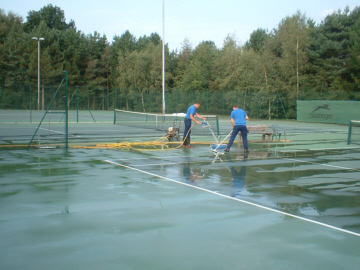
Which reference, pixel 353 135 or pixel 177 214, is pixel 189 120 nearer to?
pixel 177 214

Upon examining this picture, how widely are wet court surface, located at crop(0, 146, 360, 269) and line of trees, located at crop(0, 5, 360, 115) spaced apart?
30.5 metres

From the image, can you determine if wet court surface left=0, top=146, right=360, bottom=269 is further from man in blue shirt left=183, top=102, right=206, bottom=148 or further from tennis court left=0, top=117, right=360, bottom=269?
man in blue shirt left=183, top=102, right=206, bottom=148

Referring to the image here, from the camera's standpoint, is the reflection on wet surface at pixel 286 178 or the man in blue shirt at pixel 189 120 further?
the man in blue shirt at pixel 189 120

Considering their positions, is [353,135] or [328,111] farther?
[328,111]

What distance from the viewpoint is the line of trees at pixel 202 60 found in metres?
45.9

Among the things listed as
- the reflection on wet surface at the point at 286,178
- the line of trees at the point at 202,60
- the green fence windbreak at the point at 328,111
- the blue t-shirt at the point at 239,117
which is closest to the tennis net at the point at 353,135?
the green fence windbreak at the point at 328,111

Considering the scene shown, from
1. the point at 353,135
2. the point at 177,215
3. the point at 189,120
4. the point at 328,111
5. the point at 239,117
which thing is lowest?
the point at 177,215

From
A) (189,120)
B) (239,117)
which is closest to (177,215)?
(239,117)

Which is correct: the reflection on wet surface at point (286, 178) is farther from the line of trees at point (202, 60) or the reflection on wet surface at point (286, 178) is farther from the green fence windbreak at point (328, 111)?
the line of trees at point (202, 60)

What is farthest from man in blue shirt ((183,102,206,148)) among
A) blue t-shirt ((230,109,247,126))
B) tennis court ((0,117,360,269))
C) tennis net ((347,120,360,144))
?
tennis net ((347,120,360,144))

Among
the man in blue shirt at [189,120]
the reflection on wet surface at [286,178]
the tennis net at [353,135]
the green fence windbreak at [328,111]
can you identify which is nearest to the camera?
the reflection on wet surface at [286,178]

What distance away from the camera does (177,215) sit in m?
6.64

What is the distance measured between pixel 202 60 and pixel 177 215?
54.7 meters

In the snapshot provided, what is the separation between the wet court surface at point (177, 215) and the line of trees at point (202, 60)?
30.5m
